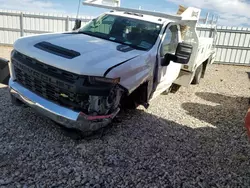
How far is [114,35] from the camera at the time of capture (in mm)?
5055

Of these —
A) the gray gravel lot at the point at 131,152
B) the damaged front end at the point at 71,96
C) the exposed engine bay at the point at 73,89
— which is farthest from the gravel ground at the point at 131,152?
the exposed engine bay at the point at 73,89

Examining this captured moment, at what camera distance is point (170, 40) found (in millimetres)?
5520

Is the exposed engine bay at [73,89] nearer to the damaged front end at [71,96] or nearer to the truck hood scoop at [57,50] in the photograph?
the damaged front end at [71,96]

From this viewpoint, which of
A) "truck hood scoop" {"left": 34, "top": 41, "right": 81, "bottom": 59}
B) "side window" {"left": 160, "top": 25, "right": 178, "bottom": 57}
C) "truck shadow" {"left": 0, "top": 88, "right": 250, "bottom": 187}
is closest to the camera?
"truck shadow" {"left": 0, "top": 88, "right": 250, "bottom": 187}

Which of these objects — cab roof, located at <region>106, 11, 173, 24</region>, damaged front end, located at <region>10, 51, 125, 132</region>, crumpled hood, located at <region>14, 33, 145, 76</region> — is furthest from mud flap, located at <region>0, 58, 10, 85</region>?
cab roof, located at <region>106, 11, 173, 24</region>

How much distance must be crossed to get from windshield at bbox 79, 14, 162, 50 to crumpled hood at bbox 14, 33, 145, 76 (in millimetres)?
319

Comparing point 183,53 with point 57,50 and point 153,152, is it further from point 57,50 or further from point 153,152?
point 57,50

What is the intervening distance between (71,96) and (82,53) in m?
0.70

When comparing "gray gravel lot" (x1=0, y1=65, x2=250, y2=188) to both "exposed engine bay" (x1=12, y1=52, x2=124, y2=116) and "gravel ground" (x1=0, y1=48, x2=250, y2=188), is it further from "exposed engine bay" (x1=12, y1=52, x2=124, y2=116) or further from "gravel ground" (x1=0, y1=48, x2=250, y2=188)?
"exposed engine bay" (x1=12, y1=52, x2=124, y2=116)

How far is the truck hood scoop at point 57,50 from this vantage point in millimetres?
3717

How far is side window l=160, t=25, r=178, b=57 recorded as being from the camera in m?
5.13

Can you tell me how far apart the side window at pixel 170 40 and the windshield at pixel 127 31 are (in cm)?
26

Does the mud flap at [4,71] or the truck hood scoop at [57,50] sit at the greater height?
the truck hood scoop at [57,50]

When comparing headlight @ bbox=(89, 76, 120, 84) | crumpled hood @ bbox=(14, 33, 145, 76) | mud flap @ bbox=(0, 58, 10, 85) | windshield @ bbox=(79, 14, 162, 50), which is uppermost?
windshield @ bbox=(79, 14, 162, 50)
